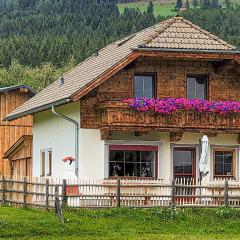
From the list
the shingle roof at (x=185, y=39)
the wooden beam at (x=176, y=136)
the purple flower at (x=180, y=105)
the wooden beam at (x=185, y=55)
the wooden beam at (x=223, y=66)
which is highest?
the shingle roof at (x=185, y=39)

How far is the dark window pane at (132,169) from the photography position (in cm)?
3538

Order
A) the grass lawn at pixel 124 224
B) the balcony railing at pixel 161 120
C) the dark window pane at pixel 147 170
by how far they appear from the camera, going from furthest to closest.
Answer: the dark window pane at pixel 147 170, the balcony railing at pixel 161 120, the grass lawn at pixel 124 224

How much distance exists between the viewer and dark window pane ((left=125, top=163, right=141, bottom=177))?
116ft

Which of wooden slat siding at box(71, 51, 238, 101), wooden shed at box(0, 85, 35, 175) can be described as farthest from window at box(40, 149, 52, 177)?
wooden shed at box(0, 85, 35, 175)

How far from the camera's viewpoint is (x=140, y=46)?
34.6 m

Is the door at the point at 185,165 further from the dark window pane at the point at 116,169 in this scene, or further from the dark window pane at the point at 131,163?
Answer: the dark window pane at the point at 116,169

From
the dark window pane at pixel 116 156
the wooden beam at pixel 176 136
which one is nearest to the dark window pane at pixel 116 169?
the dark window pane at pixel 116 156

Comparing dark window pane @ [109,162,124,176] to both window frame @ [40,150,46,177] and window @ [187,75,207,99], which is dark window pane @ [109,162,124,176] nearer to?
window @ [187,75,207,99]

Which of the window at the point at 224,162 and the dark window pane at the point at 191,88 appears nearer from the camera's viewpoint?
the window at the point at 224,162

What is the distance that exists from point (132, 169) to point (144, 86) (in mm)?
3161

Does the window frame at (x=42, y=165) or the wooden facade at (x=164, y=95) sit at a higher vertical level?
the wooden facade at (x=164, y=95)

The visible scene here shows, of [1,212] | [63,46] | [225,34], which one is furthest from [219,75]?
[225,34]

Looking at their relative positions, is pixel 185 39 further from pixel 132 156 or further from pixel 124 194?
pixel 124 194

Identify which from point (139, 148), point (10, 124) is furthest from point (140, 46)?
point (10, 124)
